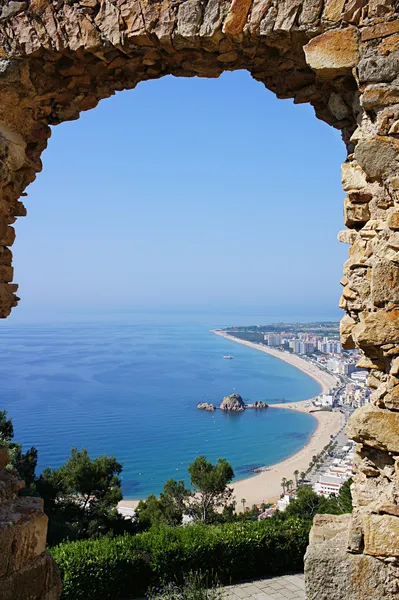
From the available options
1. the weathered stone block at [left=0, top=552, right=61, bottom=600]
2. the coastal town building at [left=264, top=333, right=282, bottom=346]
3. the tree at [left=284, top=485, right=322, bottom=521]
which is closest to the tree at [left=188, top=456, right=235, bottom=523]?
the tree at [left=284, top=485, right=322, bottom=521]

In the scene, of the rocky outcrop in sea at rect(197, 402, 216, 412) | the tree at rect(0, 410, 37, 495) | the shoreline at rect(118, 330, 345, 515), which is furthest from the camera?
the rocky outcrop in sea at rect(197, 402, 216, 412)

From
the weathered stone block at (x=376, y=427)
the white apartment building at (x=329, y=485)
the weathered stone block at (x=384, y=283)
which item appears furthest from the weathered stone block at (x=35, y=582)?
the white apartment building at (x=329, y=485)

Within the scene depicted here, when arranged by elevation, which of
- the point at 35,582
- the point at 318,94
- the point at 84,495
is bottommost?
the point at 84,495

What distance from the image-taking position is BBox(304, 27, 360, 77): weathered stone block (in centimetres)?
264

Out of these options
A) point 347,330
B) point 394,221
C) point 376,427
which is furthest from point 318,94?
point 376,427

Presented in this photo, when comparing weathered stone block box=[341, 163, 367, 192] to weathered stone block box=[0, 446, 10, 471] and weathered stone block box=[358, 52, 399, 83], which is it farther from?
weathered stone block box=[0, 446, 10, 471]

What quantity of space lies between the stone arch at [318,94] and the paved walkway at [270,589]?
5.95 metres

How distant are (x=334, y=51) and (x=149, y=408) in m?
52.3

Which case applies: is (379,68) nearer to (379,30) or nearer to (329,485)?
(379,30)

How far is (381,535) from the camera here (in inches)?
93.9

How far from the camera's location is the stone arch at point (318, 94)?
246 centimetres

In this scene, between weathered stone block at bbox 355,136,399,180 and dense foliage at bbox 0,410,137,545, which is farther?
dense foliage at bbox 0,410,137,545

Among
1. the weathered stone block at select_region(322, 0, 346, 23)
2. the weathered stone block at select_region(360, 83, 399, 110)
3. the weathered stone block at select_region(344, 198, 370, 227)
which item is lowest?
the weathered stone block at select_region(344, 198, 370, 227)

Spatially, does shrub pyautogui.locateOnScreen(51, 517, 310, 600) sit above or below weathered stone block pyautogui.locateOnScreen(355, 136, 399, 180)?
below
